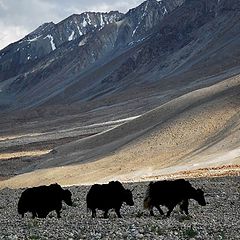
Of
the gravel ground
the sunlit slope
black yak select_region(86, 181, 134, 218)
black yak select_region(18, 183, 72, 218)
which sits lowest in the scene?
the gravel ground

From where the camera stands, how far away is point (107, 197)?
18.4m

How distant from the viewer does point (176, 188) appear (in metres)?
18.2

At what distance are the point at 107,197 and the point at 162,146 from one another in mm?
36840

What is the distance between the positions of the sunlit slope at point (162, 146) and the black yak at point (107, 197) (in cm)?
2482

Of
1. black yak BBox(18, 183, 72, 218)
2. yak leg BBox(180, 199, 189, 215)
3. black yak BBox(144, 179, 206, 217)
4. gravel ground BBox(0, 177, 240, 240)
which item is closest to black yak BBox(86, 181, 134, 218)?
gravel ground BBox(0, 177, 240, 240)

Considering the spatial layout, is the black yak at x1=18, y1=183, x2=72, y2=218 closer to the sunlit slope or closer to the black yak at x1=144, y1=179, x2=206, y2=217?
the black yak at x1=144, y1=179, x2=206, y2=217

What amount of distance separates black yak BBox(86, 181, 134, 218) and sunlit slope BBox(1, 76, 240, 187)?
2482 cm

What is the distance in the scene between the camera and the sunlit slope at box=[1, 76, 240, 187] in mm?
46938

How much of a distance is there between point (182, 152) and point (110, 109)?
99.3 m

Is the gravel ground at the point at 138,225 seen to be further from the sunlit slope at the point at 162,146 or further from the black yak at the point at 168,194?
the sunlit slope at the point at 162,146

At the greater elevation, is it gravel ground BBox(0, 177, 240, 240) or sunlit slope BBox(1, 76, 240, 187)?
sunlit slope BBox(1, 76, 240, 187)

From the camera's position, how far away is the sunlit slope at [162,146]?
1848 inches

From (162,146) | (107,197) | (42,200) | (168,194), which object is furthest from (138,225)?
(162,146)

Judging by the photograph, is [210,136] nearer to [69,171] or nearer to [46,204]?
[69,171]
